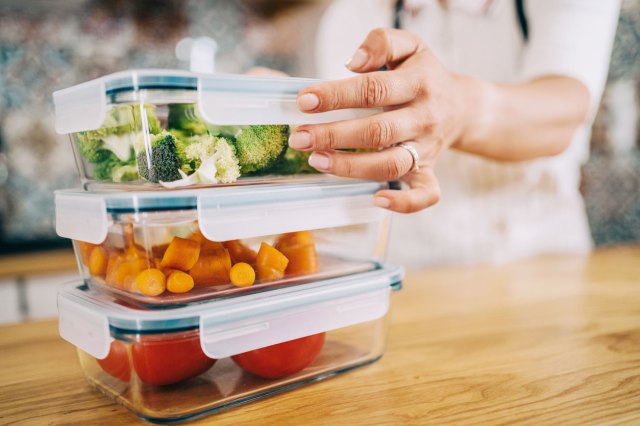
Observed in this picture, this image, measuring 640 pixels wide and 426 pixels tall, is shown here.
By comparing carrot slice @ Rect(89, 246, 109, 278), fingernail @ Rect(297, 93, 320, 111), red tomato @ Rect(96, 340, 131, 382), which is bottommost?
red tomato @ Rect(96, 340, 131, 382)

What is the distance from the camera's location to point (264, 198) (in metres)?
0.57

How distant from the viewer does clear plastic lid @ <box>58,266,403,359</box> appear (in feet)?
1.69

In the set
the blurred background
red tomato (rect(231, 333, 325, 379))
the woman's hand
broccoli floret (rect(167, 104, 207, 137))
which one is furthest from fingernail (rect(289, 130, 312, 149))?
the blurred background

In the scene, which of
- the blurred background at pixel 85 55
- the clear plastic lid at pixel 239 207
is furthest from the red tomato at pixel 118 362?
the blurred background at pixel 85 55

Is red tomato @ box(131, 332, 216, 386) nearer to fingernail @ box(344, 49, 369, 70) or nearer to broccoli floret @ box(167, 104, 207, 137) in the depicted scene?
broccoli floret @ box(167, 104, 207, 137)

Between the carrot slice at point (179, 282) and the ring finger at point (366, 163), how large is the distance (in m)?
0.19

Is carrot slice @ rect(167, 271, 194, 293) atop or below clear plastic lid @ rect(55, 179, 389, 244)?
below

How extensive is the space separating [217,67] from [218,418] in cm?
222

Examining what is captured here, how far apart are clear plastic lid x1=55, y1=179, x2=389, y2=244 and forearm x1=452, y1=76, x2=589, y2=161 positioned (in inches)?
13.0

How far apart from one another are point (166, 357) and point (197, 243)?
11 centimetres

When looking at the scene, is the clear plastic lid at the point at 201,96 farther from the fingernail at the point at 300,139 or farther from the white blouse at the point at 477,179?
the white blouse at the point at 477,179

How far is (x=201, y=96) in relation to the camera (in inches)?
20.8

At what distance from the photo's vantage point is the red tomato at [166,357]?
20.3 inches

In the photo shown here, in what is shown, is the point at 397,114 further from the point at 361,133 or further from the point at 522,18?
the point at 522,18
